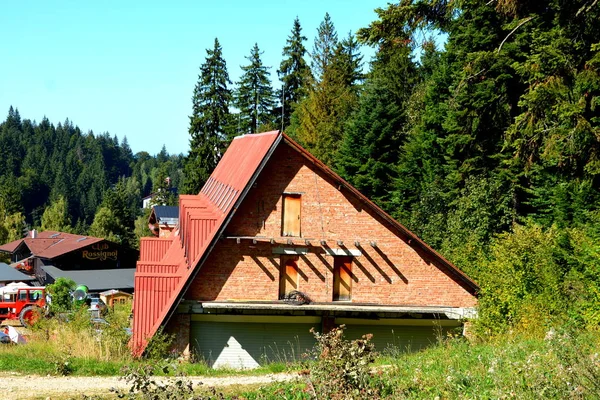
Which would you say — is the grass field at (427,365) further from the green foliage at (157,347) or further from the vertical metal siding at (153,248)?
the vertical metal siding at (153,248)

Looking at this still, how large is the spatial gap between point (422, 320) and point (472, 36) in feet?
42.9

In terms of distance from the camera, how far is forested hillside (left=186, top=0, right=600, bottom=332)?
55.3 ft

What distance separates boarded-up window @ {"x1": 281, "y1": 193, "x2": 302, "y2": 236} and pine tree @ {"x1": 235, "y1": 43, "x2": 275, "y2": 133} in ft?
159

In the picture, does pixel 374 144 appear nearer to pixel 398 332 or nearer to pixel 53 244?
pixel 398 332

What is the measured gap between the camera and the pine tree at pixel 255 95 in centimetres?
6994

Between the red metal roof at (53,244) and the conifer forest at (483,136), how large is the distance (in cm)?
1755

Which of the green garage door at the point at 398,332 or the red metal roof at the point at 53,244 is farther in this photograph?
the red metal roof at the point at 53,244

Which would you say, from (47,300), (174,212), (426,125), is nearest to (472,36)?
(426,125)

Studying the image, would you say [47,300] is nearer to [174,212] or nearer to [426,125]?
[174,212]

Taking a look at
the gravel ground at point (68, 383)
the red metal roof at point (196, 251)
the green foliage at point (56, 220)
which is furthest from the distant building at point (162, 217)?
the green foliage at point (56, 220)

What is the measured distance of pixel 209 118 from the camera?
60.6m

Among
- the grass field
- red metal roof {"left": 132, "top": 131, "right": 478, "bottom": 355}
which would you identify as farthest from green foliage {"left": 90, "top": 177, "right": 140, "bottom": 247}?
the grass field

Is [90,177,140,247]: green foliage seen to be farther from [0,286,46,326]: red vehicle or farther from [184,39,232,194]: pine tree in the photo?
[0,286,46,326]: red vehicle

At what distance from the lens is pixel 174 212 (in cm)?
5744
